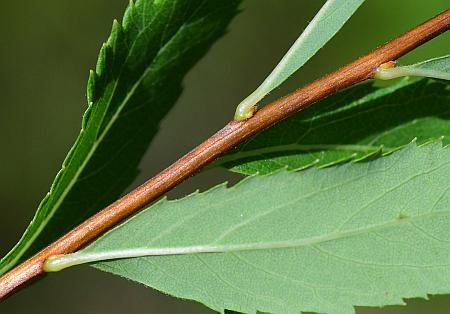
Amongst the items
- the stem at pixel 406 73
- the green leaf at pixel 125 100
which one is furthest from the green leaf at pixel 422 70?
the green leaf at pixel 125 100

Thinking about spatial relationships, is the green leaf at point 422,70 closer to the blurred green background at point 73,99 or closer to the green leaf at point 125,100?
the green leaf at point 125,100

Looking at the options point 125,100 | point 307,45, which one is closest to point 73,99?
point 125,100

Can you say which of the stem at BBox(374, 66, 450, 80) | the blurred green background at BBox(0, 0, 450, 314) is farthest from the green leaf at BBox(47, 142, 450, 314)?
the blurred green background at BBox(0, 0, 450, 314)

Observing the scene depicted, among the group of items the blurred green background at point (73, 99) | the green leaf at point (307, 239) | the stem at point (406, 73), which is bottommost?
the green leaf at point (307, 239)

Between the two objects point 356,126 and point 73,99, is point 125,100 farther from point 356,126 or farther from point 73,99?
point 73,99

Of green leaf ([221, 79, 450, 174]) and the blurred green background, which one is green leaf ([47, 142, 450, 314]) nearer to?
green leaf ([221, 79, 450, 174])

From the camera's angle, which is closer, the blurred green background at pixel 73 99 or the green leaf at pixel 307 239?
the green leaf at pixel 307 239

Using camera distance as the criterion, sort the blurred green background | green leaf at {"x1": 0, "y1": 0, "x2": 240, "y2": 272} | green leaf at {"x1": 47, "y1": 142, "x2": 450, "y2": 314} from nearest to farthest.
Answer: green leaf at {"x1": 47, "y1": 142, "x2": 450, "y2": 314} < green leaf at {"x1": 0, "y1": 0, "x2": 240, "y2": 272} < the blurred green background
